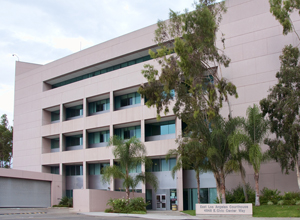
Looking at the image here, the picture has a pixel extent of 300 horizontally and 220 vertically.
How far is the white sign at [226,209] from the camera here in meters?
22.8

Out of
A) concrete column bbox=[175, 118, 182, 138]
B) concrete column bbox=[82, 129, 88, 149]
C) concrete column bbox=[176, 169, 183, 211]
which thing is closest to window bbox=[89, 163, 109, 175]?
concrete column bbox=[82, 129, 88, 149]

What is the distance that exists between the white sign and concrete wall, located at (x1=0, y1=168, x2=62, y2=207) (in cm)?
2484

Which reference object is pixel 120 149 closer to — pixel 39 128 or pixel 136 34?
pixel 136 34

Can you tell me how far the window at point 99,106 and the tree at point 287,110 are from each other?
24.8m

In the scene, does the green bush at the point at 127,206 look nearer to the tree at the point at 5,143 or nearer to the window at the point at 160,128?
the window at the point at 160,128

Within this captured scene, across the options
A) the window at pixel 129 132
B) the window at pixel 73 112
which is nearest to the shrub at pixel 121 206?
the window at pixel 129 132

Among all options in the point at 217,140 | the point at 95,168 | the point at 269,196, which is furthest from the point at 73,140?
the point at 269,196

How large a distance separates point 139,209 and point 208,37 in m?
15.3

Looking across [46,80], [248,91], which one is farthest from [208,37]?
[46,80]

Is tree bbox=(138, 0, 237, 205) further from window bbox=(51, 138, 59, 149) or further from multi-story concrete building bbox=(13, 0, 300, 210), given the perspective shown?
window bbox=(51, 138, 59, 149)

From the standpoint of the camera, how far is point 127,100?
44250 mm

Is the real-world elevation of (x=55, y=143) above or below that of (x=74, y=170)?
above

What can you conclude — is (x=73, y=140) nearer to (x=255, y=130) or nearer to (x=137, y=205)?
(x=137, y=205)

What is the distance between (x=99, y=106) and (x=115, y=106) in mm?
3113
